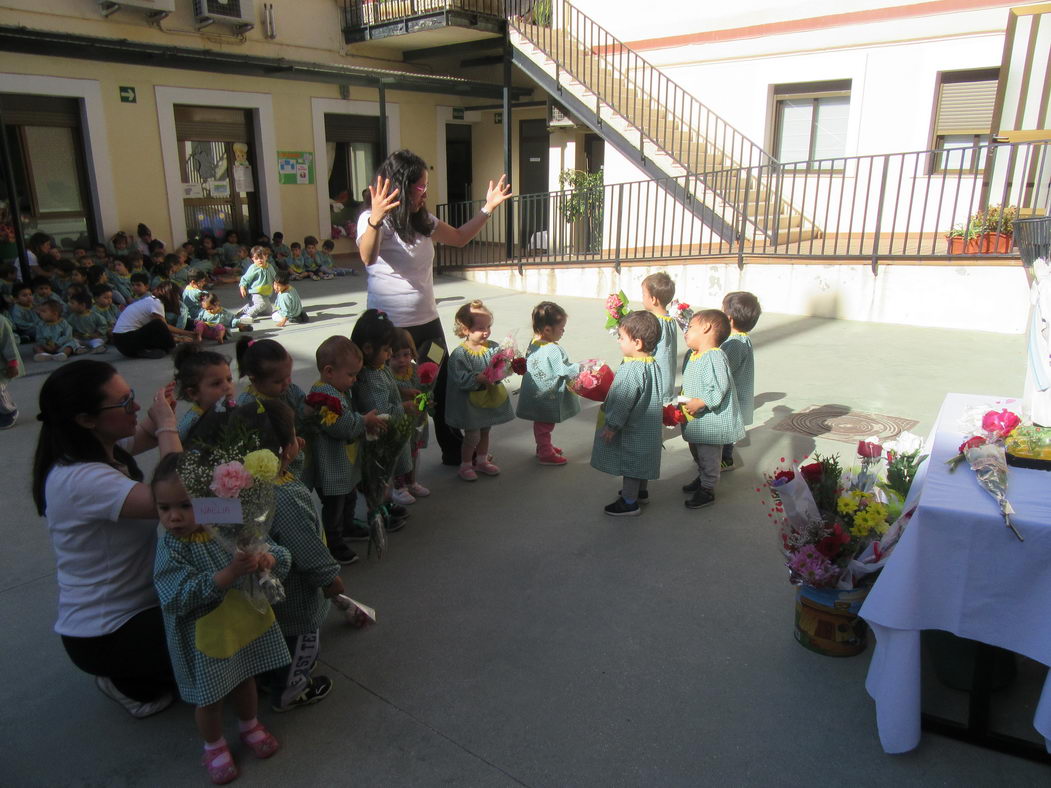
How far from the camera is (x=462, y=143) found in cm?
1922

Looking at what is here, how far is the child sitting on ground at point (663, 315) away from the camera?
4.84m

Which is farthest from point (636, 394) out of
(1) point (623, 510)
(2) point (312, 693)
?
(2) point (312, 693)

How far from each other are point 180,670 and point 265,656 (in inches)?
9.6

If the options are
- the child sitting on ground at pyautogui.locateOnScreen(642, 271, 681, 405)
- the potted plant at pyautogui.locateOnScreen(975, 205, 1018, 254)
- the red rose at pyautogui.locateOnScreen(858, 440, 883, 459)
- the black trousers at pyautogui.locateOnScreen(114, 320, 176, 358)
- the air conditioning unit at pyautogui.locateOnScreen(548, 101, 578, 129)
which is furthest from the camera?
the air conditioning unit at pyautogui.locateOnScreen(548, 101, 578, 129)

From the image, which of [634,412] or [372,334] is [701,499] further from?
[372,334]

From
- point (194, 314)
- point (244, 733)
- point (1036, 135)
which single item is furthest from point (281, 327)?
point (1036, 135)

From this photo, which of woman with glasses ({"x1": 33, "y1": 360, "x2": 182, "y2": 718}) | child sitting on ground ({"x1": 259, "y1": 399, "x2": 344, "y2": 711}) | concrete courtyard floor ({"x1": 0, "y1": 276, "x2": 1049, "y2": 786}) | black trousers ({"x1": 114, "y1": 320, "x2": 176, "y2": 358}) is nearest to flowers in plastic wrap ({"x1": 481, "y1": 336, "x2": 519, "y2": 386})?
concrete courtyard floor ({"x1": 0, "y1": 276, "x2": 1049, "y2": 786})

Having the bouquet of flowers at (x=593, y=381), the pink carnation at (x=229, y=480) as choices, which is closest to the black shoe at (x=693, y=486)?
the bouquet of flowers at (x=593, y=381)

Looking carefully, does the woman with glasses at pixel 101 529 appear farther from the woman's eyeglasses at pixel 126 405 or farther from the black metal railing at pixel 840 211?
the black metal railing at pixel 840 211

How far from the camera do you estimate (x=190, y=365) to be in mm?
3074

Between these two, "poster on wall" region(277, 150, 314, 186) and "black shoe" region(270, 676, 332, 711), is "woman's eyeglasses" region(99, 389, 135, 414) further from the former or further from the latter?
"poster on wall" region(277, 150, 314, 186)

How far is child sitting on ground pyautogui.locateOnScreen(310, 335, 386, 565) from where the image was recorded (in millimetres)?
3352

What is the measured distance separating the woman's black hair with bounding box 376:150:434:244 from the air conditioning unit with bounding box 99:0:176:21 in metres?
11.0

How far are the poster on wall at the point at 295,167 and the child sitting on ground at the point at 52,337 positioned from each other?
7.71 m
